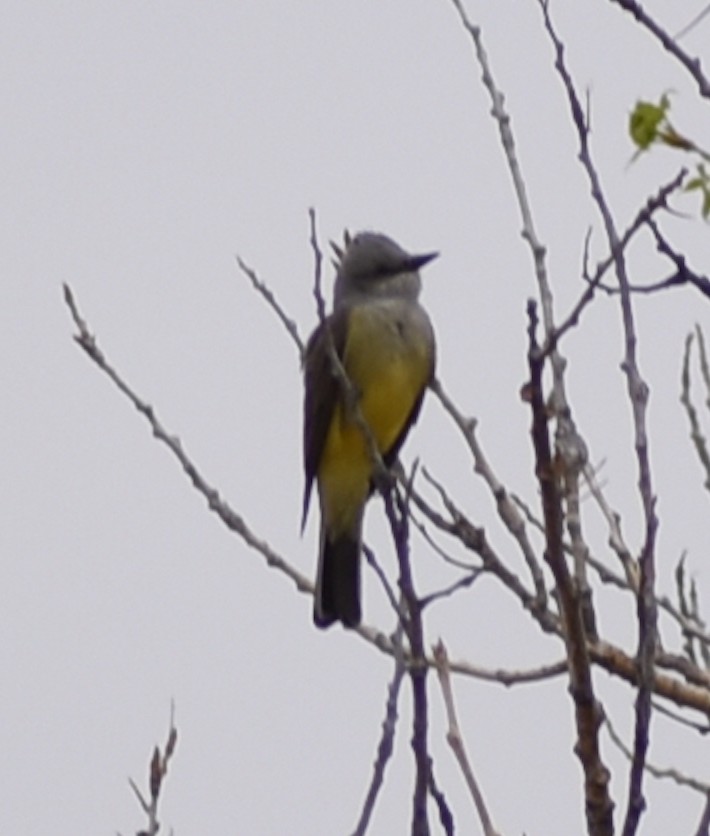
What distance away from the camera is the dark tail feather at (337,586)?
26.3ft

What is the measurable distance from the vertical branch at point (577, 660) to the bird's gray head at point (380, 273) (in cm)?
553

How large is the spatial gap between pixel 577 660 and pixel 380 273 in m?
5.65

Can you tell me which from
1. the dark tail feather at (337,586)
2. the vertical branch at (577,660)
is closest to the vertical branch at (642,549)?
the vertical branch at (577,660)

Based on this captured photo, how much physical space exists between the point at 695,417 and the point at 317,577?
10.1 ft

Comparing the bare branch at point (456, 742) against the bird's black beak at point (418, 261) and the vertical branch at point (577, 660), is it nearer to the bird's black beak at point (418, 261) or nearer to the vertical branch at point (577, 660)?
the vertical branch at point (577, 660)

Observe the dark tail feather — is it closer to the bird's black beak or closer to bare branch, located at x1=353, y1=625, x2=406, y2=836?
the bird's black beak

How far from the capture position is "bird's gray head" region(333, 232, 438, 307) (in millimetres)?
8680

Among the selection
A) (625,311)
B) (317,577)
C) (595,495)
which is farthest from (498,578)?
(317,577)

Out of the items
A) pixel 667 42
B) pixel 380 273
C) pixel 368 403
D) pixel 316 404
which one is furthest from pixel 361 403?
pixel 667 42

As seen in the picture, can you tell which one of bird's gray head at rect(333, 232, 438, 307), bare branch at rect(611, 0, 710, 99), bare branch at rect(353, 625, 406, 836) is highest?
bird's gray head at rect(333, 232, 438, 307)

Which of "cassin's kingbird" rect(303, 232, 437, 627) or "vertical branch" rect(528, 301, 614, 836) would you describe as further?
"cassin's kingbird" rect(303, 232, 437, 627)

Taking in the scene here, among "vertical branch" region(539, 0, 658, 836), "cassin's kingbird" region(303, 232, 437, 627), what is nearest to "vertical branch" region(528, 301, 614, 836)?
"vertical branch" region(539, 0, 658, 836)

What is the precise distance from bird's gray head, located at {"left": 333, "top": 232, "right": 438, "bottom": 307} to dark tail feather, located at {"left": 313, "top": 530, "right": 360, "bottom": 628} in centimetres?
119

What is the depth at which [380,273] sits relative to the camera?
8.71 meters
